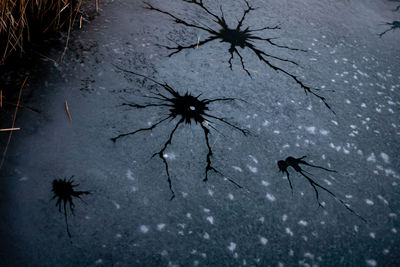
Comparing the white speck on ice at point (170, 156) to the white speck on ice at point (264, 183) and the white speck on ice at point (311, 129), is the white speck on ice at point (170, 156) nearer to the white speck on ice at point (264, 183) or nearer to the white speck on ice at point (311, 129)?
the white speck on ice at point (264, 183)

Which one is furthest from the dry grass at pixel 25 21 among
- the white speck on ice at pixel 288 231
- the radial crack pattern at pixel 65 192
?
the white speck on ice at pixel 288 231

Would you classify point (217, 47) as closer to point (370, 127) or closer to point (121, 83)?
point (121, 83)

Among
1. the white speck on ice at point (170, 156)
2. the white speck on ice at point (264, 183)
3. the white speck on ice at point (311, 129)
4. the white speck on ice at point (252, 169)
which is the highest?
the white speck on ice at point (311, 129)

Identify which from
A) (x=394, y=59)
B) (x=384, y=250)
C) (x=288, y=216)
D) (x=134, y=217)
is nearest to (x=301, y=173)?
(x=288, y=216)

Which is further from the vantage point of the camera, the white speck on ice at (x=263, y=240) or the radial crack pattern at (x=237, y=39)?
the radial crack pattern at (x=237, y=39)

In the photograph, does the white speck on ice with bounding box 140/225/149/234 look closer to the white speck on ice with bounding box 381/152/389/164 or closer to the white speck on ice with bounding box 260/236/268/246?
the white speck on ice with bounding box 260/236/268/246

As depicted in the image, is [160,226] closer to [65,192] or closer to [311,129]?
[65,192]
